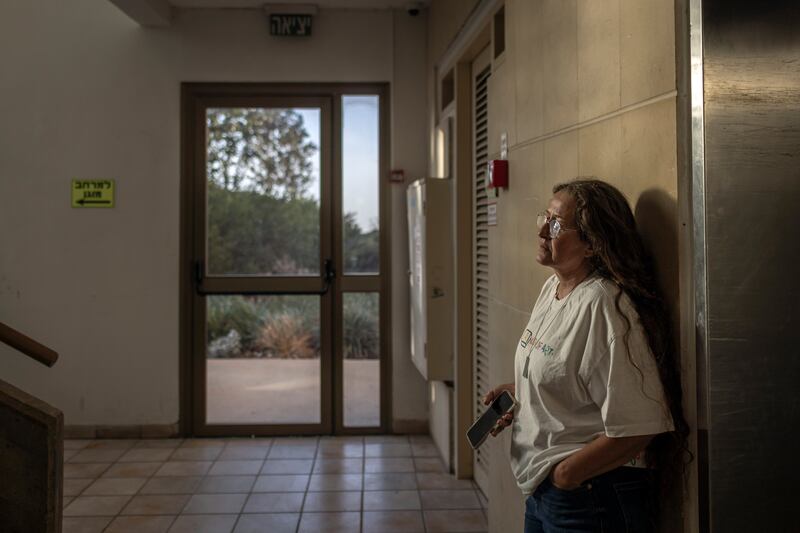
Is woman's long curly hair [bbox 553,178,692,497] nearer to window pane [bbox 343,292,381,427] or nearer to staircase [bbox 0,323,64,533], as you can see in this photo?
staircase [bbox 0,323,64,533]

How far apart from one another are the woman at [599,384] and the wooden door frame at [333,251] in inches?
118

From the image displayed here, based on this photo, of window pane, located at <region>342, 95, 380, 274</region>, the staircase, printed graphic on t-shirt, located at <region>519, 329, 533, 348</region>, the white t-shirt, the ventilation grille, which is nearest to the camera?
the white t-shirt

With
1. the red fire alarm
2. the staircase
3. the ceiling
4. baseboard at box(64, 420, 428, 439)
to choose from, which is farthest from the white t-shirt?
baseboard at box(64, 420, 428, 439)

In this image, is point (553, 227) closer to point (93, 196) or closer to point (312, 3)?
point (312, 3)

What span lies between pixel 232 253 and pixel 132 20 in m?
1.63

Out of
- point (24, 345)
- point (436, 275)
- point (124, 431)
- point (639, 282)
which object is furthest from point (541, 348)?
point (124, 431)

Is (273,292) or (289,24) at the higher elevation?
(289,24)

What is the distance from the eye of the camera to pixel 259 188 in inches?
173

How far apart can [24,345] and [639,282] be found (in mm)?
2260

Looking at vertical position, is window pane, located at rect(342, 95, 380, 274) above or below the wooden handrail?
above

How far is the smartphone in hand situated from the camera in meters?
1.61

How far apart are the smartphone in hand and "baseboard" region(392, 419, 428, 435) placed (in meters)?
2.83

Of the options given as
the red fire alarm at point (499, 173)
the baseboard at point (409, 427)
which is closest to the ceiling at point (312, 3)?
the red fire alarm at point (499, 173)

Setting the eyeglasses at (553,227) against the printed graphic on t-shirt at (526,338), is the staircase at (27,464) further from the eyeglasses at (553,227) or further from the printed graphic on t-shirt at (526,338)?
the eyeglasses at (553,227)
